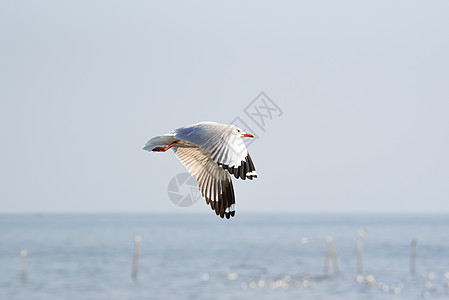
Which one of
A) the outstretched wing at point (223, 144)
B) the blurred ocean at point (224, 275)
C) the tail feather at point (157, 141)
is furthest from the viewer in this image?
the blurred ocean at point (224, 275)

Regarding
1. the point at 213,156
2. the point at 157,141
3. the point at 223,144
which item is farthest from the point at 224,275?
the point at 213,156

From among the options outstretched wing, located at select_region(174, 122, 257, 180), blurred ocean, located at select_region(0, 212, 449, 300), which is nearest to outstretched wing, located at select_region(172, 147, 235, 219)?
outstretched wing, located at select_region(174, 122, 257, 180)

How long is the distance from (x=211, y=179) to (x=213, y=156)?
1.75 metres

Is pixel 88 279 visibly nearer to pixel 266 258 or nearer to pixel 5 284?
pixel 5 284

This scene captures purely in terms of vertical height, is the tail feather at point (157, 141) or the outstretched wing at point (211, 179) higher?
the tail feather at point (157, 141)

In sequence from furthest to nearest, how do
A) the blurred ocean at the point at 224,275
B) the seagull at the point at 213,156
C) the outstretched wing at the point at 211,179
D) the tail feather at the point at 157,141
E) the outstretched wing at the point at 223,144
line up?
the blurred ocean at the point at 224,275 < the outstretched wing at the point at 211,179 < the tail feather at the point at 157,141 < the seagull at the point at 213,156 < the outstretched wing at the point at 223,144

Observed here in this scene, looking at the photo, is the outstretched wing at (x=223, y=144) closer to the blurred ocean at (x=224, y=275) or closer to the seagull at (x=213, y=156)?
the seagull at (x=213, y=156)

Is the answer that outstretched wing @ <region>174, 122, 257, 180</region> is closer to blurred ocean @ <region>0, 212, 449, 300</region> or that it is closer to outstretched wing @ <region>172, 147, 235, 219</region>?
outstretched wing @ <region>172, 147, 235, 219</region>

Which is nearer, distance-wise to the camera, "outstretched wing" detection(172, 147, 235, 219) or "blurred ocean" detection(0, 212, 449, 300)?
"outstretched wing" detection(172, 147, 235, 219)

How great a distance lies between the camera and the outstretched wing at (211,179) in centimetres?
950

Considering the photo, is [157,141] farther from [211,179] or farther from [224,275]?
[224,275]

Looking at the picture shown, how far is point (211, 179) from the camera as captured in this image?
9.89 m

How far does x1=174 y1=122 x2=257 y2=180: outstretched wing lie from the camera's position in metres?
7.99

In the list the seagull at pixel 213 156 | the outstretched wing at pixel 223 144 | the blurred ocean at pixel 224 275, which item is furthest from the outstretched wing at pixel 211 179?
the blurred ocean at pixel 224 275
